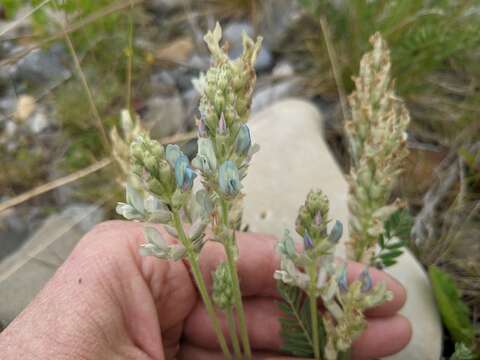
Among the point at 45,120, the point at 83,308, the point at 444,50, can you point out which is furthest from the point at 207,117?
the point at 45,120

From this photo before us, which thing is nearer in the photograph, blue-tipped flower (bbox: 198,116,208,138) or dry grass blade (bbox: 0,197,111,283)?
blue-tipped flower (bbox: 198,116,208,138)

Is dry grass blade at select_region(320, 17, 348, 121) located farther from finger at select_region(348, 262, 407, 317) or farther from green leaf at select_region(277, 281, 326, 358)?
green leaf at select_region(277, 281, 326, 358)

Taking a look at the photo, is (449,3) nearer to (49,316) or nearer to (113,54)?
(113,54)

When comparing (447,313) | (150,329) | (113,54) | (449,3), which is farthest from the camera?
(113,54)

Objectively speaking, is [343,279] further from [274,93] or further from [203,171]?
[274,93]

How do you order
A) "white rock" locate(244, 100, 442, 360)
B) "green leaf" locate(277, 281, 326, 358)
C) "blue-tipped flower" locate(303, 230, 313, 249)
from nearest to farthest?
"blue-tipped flower" locate(303, 230, 313, 249)
"green leaf" locate(277, 281, 326, 358)
"white rock" locate(244, 100, 442, 360)

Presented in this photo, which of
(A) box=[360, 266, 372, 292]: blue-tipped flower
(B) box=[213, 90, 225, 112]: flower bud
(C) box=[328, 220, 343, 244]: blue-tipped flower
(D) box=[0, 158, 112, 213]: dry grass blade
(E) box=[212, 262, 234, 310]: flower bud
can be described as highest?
(B) box=[213, 90, 225, 112]: flower bud

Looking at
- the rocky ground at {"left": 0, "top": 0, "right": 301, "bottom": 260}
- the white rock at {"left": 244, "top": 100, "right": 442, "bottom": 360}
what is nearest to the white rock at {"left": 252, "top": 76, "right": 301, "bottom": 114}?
the rocky ground at {"left": 0, "top": 0, "right": 301, "bottom": 260}
